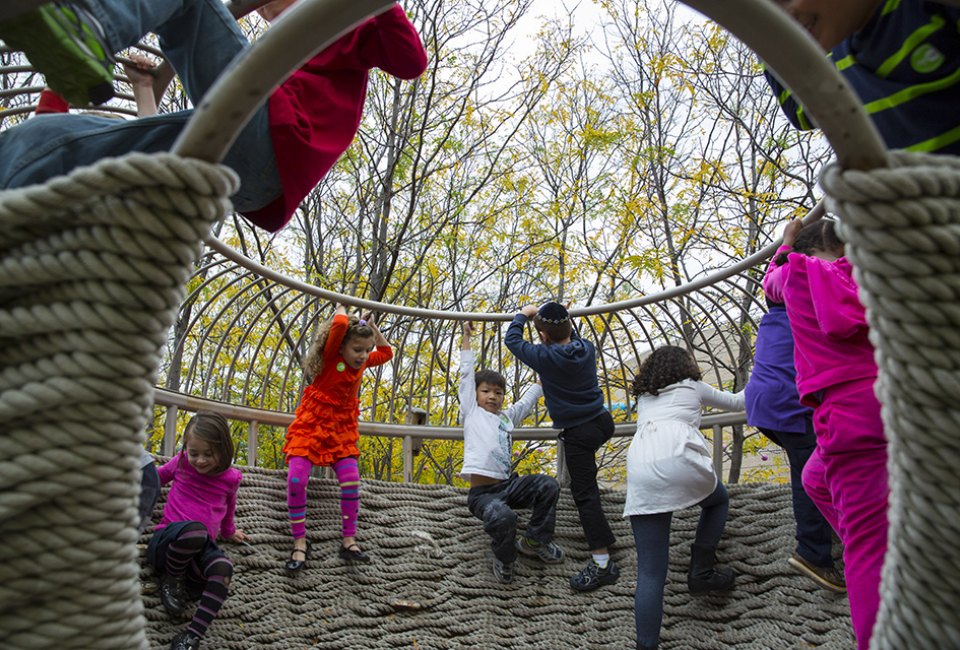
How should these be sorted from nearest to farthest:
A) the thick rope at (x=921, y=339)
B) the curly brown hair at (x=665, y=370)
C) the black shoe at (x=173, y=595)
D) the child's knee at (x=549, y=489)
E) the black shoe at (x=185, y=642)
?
the thick rope at (x=921, y=339) < the black shoe at (x=185, y=642) < the black shoe at (x=173, y=595) < the curly brown hair at (x=665, y=370) < the child's knee at (x=549, y=489)

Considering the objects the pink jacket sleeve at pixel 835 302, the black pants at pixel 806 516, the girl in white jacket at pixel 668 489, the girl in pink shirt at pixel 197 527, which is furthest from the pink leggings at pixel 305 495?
the pink jacket sleeve at pixel 835 302

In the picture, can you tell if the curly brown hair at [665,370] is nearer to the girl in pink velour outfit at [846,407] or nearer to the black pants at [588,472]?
the black pants at [588,472]

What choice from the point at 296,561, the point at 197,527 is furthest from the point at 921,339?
the point at 296,561

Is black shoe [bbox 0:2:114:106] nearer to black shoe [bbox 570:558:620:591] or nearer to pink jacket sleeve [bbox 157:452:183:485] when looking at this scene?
pink jacket sleeve [bbox 157:452:183:485]

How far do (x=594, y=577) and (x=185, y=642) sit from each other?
1465 mm

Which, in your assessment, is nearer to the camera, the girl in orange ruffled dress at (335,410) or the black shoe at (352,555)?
the black shoe at (352,555)

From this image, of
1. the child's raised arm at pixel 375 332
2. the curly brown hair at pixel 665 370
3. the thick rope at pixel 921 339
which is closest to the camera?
the thick rope at pixel 921 339

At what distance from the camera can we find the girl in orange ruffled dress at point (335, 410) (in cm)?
318

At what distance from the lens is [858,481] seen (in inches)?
68.2

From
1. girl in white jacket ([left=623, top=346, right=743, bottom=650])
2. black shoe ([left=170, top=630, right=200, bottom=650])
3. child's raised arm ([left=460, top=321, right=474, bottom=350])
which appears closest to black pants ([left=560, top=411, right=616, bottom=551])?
girl in white jacket ([left=623, top=346, right=743, bottom=650])

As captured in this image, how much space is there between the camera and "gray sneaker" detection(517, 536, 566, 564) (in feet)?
10.3

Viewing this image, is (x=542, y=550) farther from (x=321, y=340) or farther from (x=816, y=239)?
(x=816, y=239)

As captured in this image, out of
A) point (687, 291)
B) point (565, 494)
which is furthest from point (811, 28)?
point (565, 494)

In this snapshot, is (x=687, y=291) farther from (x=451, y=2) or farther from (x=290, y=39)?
(x=451, y=2)
